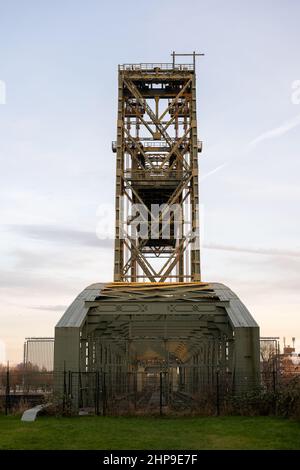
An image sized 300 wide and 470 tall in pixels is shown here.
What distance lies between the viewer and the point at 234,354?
888 inches

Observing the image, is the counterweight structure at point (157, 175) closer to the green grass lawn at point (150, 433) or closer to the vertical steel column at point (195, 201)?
the vertical steel column at point (195, 201)

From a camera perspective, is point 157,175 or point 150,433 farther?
point 157,175

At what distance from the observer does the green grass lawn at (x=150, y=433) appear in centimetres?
1418

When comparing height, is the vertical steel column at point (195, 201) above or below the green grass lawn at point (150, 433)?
above

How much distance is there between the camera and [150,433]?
16.0 metres

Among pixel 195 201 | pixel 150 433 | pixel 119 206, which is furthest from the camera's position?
pixel 195 201

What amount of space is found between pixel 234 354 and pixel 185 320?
424 centimetres

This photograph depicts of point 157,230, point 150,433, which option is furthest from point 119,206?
point 150,433

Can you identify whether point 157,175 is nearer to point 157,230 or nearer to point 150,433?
point 157,230

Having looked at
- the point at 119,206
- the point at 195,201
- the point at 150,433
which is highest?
the point at 195,201

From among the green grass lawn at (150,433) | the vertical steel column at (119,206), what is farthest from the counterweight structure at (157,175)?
the green grass lawn at (150,433)

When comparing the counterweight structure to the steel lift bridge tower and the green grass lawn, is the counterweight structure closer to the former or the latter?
the steel lift bridge tower

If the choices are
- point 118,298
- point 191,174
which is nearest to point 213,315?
point 118,298

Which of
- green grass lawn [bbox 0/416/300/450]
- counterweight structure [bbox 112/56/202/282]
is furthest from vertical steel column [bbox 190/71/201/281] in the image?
green grass lawn [bbox 0/416/300/450]
